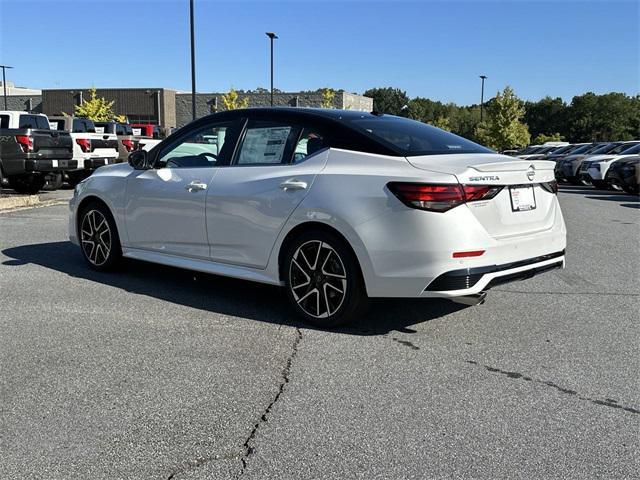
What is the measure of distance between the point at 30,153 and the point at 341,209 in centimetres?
1145

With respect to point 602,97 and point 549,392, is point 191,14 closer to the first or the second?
point 549,392

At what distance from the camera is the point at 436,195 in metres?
4.14

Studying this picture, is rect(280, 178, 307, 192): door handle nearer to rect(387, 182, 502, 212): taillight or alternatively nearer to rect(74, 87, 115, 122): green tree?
rect(387, 182, 502, 212): taillight

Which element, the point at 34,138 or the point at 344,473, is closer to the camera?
the point at 344,473

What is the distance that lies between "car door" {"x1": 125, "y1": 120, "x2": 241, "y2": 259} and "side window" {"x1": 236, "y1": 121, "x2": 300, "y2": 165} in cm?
16

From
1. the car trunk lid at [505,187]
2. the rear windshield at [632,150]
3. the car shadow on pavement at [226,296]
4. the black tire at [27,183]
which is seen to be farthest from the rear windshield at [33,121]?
the rear windshield at [632,150]

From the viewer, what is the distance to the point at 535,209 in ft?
15.3

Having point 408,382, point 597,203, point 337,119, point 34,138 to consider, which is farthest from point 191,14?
point 408,382

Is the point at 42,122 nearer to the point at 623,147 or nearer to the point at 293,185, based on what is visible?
the point at 293,185

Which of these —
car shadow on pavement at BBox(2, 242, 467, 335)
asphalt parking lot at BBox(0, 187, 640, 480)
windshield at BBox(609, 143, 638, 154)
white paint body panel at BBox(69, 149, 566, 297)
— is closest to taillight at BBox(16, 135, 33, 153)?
car shadow on pavement at BBox(2, 242, 467, 335)

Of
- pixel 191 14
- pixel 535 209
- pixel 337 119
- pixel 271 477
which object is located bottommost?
pixel 271 477

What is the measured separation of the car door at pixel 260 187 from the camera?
15.7 ft

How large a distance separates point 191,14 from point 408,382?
20.3 m

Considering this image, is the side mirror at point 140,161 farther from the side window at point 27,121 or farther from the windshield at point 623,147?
the windshield at point 623,147
